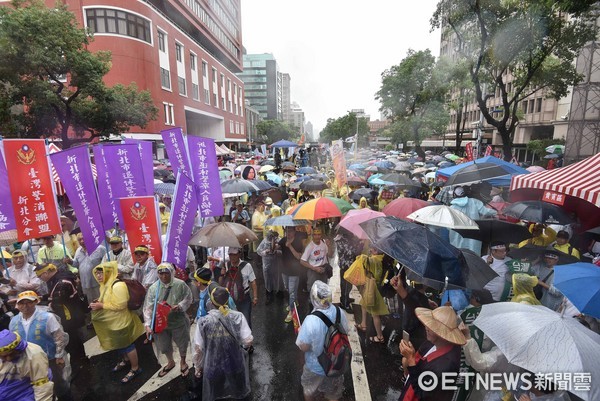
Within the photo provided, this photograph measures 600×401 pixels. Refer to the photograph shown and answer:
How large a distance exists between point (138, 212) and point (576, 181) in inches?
260

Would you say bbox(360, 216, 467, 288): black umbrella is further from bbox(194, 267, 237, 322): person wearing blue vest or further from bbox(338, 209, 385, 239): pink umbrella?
bbox(194, 267, 237, 322): person wearing blue vest

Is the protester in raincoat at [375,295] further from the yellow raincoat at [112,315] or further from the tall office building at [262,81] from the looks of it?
the tall office building at [262,81]

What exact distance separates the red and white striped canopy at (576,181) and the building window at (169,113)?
1232 inches

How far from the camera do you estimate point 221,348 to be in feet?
10.9

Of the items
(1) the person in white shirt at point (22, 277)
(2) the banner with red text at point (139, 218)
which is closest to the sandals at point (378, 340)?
(2) the banner with red text at point (139, 218)

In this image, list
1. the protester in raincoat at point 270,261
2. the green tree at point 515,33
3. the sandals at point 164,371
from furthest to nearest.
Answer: the green tree at point 515,33 < the protester in raincoat at point 270,261 < the sandals at point 164,371

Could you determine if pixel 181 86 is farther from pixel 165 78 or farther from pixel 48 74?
pixel 48 74

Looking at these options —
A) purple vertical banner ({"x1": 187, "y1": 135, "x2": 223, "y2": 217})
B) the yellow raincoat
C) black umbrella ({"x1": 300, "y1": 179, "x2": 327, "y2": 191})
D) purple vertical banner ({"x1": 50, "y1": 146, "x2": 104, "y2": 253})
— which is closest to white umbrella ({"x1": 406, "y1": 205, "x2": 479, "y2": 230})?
purple vertical banner ({"x1": 187, "y1": 135, "x2": 223, "y2": 217})

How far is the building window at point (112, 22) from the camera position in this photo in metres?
25.5

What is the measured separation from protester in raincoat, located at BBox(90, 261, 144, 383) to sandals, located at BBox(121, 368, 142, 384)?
1cm

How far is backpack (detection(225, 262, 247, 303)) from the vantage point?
14.7 feet

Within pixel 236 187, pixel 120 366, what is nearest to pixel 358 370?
pixel 120 366

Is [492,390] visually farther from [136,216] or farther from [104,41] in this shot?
[104,41]

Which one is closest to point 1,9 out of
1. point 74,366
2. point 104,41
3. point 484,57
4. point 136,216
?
point 104,41
